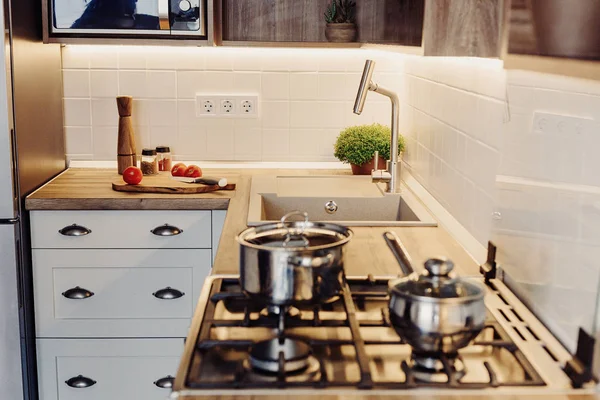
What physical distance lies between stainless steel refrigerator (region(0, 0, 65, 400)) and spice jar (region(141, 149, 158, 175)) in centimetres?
38

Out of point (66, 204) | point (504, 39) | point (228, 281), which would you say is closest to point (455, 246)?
point (228, 281)

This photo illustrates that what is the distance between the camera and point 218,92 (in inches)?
129

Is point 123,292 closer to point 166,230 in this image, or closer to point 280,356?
point 166,230

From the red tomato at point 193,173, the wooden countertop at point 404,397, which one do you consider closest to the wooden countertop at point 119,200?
the red tomato at point 193,173

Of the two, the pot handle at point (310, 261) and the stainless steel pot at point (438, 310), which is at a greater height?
the pot handle at point (310, 261)

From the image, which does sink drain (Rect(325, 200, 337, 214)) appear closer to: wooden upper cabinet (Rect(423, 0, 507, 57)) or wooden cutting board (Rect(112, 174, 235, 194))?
wooden cutting board (Rect(112, 174, 235, 194))

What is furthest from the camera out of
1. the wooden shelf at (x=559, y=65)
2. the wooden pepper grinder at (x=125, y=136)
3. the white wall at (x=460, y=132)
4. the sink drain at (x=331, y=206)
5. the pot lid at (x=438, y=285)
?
the wooden pepper grinder at (x=125, y=136)

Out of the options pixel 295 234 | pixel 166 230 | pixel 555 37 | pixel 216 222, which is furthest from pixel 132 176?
pixel 555 37

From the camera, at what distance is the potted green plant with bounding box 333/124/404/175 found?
303cm

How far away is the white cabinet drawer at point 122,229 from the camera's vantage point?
2666 millimetres

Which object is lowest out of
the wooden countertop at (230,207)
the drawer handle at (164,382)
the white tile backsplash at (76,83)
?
the drawer handle at (164,382)

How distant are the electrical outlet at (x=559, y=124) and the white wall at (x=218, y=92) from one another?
1911mm

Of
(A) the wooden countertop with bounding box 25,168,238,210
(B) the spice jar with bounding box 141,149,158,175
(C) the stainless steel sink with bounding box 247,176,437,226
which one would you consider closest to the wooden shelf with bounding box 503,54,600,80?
(C) the stainless steel sink with bounding box 247,176,437,226

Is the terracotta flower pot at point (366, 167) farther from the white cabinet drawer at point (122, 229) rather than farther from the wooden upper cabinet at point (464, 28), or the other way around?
the wooden upper cabinet at point (464, 28)
